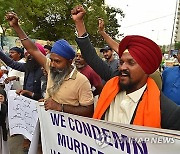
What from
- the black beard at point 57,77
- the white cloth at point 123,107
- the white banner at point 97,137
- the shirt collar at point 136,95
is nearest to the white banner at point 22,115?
the black beard at point 57,77

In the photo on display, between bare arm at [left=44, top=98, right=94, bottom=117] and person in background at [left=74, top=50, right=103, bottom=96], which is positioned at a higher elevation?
person in background at [left=74, top=50, right=103, bottom=96]

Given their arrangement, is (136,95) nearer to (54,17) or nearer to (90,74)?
(90,74)

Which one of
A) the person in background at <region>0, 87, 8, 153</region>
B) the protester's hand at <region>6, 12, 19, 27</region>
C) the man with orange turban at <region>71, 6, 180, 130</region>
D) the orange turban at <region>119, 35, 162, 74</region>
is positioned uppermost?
the protester's hand at <region>6, 12, 19, 27</region>

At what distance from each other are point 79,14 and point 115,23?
35107 millimetres

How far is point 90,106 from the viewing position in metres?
3.14

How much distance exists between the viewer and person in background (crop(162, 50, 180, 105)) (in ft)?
10.5

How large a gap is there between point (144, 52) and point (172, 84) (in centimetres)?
122

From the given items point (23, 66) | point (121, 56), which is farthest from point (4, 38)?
point (121, 56)

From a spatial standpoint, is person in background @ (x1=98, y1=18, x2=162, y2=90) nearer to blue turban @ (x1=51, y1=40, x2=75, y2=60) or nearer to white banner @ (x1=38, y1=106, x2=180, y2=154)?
blue turban @ (x1=51, y1=40, x2=75, y2=60)

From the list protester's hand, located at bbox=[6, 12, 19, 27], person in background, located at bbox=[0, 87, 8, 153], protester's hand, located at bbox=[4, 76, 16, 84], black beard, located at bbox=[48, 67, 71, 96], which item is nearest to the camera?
black beard, located at bbox=[48, 67, 71, 96]

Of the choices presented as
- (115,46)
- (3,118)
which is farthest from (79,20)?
(3,118)

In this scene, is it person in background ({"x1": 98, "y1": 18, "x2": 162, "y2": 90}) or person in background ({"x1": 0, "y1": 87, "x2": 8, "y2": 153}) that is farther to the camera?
person in background ({"x1": 0, "y1": 87, "x2": 8, "y2": 153})

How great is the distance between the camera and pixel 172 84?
3.29 meters

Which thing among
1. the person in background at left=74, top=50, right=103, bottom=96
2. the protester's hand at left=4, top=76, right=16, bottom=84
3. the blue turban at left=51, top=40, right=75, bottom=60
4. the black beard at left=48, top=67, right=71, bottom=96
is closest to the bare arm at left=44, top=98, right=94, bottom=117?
the black beard at left=48, top=67, right=71, bottom=96
